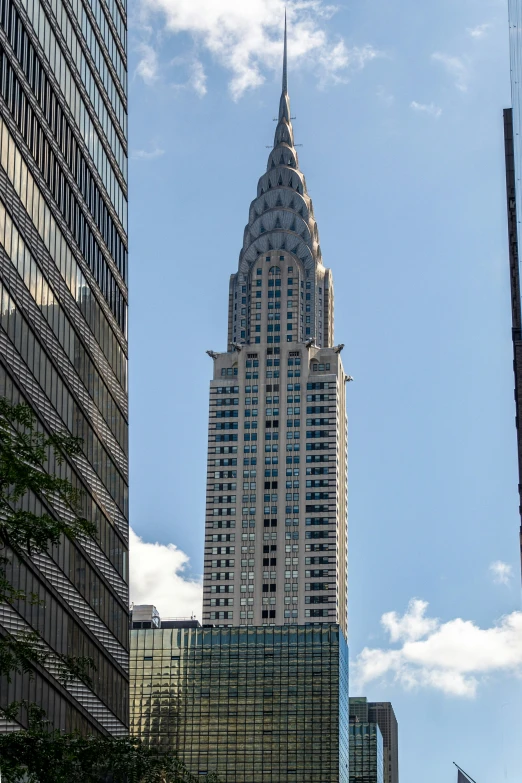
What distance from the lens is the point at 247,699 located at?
626 ft

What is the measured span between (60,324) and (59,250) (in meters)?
4.42

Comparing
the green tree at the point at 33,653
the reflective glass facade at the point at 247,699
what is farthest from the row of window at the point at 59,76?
the reflective glass facade at the point at 247,699

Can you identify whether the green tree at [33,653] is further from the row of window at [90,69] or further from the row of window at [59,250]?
the row of window at [90,69]

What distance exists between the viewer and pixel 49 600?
7350 centimetres

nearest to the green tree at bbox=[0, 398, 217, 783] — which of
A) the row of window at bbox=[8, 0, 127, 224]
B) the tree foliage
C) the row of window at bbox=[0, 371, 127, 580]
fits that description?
the tree foliage

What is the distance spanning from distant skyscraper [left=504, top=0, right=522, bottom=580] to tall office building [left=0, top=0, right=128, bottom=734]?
86.3ft

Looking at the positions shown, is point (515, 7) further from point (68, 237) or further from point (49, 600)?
point (49, 600)

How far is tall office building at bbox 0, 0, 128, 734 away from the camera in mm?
71750

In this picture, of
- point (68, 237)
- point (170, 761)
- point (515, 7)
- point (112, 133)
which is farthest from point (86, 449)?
point (170, 761)

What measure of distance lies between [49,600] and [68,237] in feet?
73.2

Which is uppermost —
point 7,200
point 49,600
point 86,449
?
point 7,200

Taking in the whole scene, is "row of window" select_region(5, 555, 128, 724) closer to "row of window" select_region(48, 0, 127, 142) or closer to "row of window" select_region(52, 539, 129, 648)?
"row of window" select_region(52, 539, 129, 648)

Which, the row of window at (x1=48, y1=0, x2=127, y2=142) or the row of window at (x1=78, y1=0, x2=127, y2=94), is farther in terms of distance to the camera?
the row of window at (x1=78, y1=0, x2=127, y2=94)

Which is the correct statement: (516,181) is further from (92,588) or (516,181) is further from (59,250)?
(92,588)
